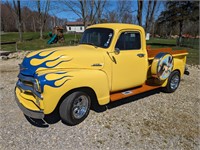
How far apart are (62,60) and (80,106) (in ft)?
3.33

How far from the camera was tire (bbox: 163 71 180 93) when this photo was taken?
5405 mm

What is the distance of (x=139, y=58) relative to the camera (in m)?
4.50

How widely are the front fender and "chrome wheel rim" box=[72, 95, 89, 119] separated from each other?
274mm

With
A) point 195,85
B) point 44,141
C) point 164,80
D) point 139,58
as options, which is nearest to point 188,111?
point 164,80

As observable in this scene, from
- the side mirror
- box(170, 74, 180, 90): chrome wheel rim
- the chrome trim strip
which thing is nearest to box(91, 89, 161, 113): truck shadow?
box(170, 74, 180, 90): chrome wheel rim

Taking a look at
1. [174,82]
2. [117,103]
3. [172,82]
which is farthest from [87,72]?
[174,82]

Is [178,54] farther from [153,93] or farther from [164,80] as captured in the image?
[153,93]

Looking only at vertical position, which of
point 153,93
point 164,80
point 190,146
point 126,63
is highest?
point 126,63

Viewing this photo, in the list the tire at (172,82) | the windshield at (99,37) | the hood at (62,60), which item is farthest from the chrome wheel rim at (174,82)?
the hood at (62,60)

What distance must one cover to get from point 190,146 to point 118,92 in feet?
6.17

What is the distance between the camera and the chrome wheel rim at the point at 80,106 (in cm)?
358

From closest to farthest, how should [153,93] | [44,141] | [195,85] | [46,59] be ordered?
[44,141] < [46,59] < [153,93] < [195,85]

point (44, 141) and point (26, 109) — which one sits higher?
point (26, 109)

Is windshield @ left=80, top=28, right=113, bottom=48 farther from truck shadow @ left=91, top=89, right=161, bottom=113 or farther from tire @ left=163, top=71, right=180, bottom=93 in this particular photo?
tire @ left=163, top=71, right=180, bottom=93
